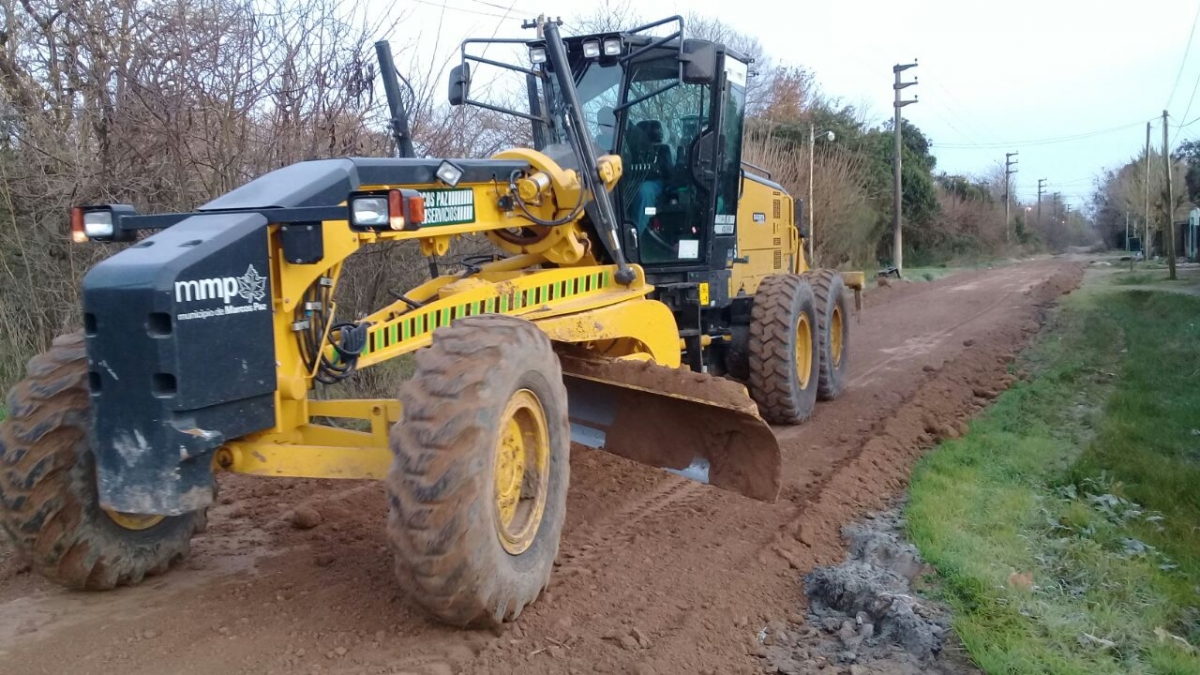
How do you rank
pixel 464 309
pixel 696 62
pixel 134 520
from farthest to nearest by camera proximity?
pixel 696 62
pixel 464 309
pixel 134 520

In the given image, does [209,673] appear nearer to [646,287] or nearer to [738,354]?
[646,287]

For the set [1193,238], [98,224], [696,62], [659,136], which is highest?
[696,62]

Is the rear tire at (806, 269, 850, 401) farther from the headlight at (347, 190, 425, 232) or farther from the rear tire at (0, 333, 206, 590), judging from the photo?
the rear tire at (0, 333, 206, 590)

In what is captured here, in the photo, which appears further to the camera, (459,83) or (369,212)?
(459,83)

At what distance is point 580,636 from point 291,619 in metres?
1.23

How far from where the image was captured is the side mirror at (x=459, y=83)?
644 centimetres

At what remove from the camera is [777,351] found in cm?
802

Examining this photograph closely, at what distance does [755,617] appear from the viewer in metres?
4.50

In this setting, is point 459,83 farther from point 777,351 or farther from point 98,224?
point 777,351

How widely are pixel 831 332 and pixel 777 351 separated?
1684mm

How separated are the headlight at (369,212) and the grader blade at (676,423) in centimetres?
172

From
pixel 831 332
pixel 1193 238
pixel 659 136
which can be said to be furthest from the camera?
pixel 1193 238

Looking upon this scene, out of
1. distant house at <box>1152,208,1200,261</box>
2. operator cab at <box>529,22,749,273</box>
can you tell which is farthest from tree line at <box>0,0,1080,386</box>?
distant house at <box>1152,208,1200,261</box>

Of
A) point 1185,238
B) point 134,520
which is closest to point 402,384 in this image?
point 134,520
